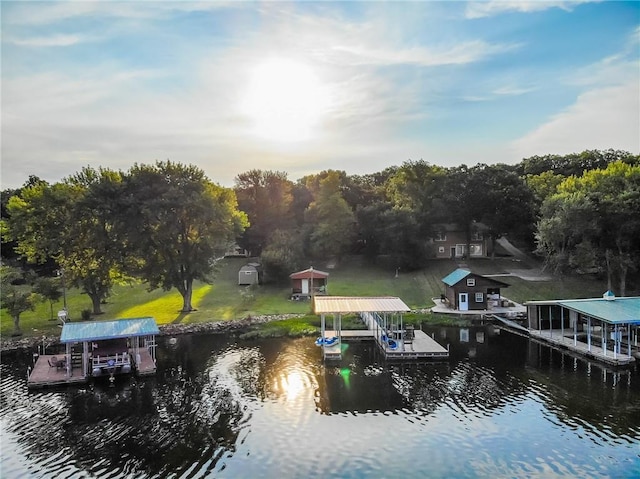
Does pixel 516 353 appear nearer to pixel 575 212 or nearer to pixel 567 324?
pixel 567 324

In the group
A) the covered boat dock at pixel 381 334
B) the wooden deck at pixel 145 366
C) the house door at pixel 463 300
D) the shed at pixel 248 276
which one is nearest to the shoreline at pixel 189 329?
the covered boat dock at pixel 381 334

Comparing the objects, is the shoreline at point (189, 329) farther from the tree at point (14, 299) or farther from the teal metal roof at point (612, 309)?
the teal metal roof at point (612, 309)

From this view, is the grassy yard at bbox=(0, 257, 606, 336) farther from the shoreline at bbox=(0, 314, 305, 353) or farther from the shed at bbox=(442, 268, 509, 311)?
the shed at bbox=(442, 268, 509, 311)

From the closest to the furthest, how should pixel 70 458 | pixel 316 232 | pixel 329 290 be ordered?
pixel 70 458 < pixel 329 290 < pixel 316 232

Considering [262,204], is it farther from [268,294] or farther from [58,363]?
[58,363]

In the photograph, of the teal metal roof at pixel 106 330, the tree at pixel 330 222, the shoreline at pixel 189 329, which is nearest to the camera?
the teal metal roof at pixel 106 330

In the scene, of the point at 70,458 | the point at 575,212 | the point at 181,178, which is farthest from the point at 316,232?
the point at 70,458

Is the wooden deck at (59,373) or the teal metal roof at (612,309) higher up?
the teal metal roof at (612,309)
